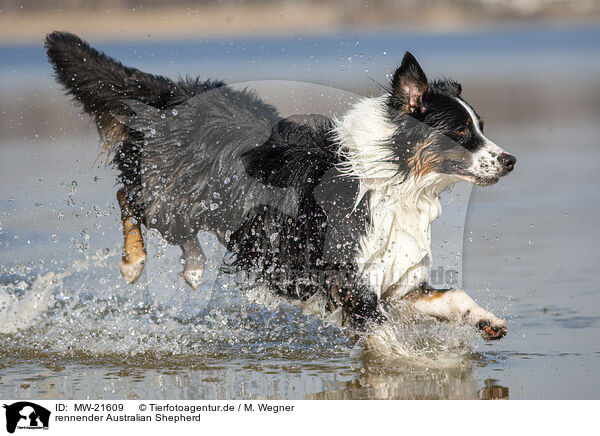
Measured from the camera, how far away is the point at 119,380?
439 centimetres

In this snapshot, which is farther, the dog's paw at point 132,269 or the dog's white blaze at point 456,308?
the dog's paw at point 132,269

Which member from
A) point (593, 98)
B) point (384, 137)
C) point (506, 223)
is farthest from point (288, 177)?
point (593, 98)

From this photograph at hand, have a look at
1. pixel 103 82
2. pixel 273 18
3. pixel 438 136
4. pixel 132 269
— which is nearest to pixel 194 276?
pixel 132 269

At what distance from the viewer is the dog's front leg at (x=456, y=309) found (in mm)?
4512

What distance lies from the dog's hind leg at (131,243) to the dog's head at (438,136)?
1.71 m

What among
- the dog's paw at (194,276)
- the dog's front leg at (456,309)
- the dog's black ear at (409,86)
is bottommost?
the dog's front leg at (456,309)

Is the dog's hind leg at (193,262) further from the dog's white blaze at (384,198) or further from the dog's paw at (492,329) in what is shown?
the dog's paw at (492,329)

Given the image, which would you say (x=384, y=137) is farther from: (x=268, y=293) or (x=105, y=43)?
(x=105, y=43)

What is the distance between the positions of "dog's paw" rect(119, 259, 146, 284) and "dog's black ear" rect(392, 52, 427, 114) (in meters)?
1.88

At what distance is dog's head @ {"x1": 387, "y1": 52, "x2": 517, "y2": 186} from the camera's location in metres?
4.60

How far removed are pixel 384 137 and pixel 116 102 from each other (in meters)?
1.69

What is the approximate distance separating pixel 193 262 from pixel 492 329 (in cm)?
198
